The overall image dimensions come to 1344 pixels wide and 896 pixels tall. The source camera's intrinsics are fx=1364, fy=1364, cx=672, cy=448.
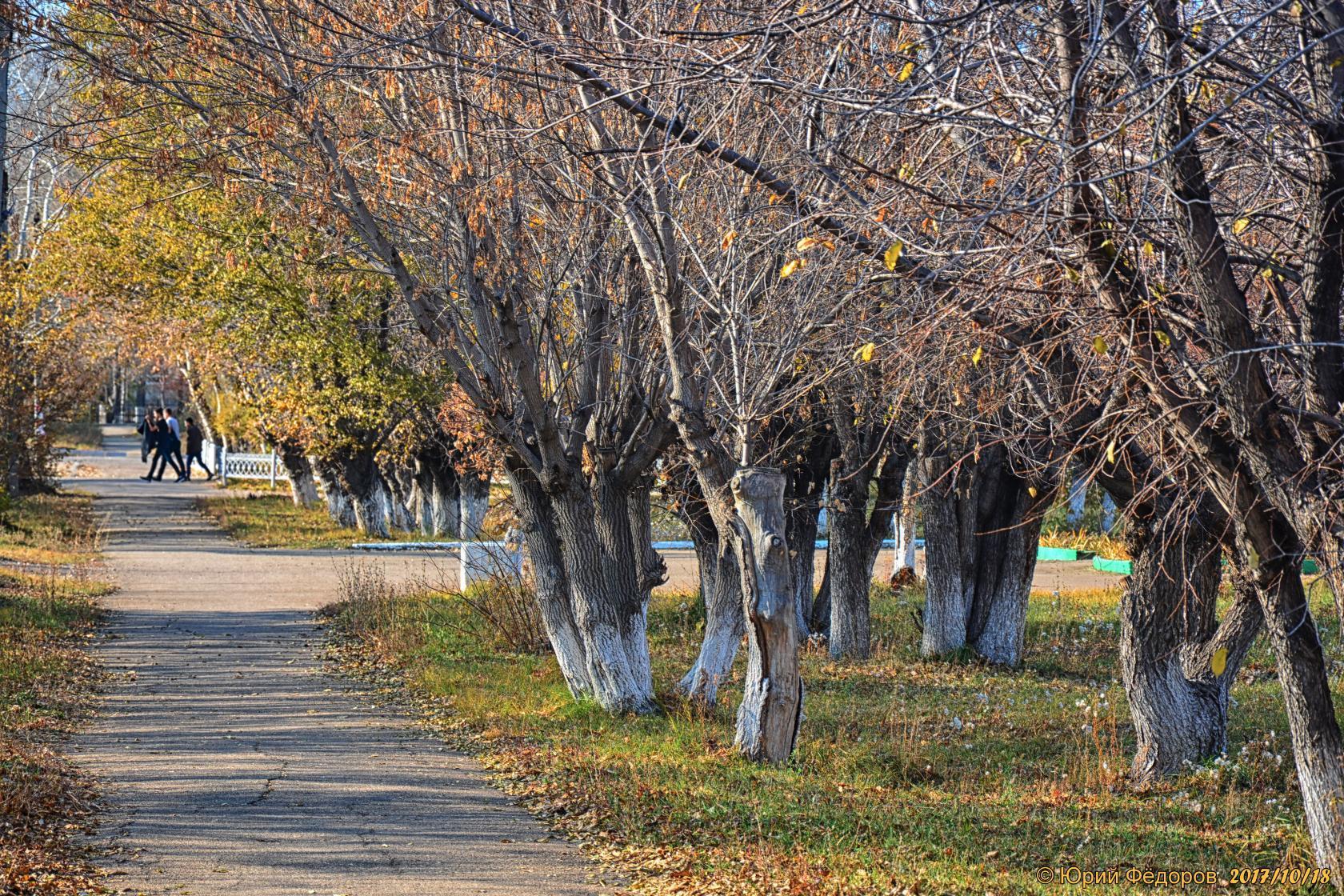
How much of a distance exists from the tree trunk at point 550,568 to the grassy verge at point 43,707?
3.56 m

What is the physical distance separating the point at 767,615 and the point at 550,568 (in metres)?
2.92

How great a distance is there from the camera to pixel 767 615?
8.42 metres

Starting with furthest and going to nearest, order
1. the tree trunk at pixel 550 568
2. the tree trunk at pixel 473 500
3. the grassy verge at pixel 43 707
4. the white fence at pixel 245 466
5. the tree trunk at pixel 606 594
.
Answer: the white fence at pixel 245 466, the tree trunk at pixel 473 500, the tree trunk at pixel 550 568, the tree trunk at pixel 606 594, the grassy verge at pixel 43 707

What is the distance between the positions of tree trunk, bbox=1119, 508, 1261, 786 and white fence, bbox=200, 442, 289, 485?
3224cm

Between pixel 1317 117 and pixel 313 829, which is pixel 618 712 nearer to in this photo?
pixel 313 829

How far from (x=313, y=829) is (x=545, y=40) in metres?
4.19

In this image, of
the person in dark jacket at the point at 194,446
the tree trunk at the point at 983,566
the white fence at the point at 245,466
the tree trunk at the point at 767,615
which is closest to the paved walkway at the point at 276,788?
the tree trunk at the point at 767,615

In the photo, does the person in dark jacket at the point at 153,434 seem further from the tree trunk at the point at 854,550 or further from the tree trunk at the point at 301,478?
the tree trunk at the point at 854,550

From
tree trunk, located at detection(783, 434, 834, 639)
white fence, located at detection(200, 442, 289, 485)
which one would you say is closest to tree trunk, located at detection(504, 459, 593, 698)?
tree trunk, located at detection(783, 434, 834, 639)

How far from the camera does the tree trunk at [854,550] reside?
1434 centimetres

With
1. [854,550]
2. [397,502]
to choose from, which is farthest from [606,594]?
[397,502]

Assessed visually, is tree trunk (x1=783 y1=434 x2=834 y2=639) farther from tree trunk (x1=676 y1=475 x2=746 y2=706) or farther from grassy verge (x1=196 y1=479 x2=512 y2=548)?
grassy verge (x1=196 y1=479 x2=512 y2=548)

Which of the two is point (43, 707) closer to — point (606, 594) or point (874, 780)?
point (606, 594)

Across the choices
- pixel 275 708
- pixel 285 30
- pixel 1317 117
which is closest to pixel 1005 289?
pixel 1317 117
